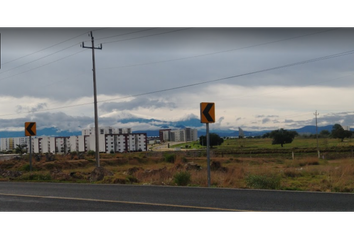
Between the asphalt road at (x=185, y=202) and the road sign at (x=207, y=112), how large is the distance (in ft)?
11.1

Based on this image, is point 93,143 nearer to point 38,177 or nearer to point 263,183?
point 38,177

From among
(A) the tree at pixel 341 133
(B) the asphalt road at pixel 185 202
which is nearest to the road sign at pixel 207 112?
(B) the asphalt road at pixel 185 202

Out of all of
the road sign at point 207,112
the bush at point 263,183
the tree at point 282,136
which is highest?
the road sign at point 207,112

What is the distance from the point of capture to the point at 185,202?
1123 cm

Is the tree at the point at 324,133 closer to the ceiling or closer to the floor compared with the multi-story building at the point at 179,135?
closer to the floor

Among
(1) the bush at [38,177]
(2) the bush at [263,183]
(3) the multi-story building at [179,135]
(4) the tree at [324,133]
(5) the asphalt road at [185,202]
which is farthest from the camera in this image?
(3) the multi-story building at [179,135]

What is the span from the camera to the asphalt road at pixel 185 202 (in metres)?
9.77

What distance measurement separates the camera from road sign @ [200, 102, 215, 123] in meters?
16.0

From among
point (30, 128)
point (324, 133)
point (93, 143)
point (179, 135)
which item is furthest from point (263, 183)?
point (179, 135)

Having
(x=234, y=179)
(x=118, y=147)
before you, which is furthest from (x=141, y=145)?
(x=234, y=179)

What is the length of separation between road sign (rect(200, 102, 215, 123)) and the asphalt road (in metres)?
3.38

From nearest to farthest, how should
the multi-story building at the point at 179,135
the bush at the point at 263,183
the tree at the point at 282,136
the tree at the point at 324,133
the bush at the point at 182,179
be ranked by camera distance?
1. the bush at the point at 263,183
2. the bush at the point at 182,179
3. the tree at the point at 282,136
4. the tree at the point at 324,133
5. the multi-story building at the point at 179,135

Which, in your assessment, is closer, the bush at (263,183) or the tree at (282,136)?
the bush at (263,183)

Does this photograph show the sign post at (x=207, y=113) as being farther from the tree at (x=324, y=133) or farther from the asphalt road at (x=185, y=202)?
the tree at (x=324, y=133)
